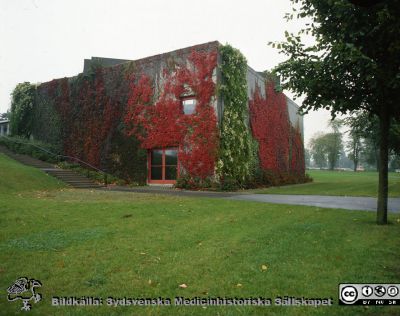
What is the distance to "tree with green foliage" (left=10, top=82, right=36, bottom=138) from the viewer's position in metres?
30.6

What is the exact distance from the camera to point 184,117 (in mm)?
20219

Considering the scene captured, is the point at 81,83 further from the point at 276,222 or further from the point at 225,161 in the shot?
the point at 276,222

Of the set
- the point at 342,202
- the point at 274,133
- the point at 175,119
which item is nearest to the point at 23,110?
the point at 175,119

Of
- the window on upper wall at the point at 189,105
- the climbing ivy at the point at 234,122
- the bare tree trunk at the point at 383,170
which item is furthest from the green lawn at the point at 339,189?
the bare tree trunk at the point at 383,170

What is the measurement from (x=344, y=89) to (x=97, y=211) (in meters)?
7.57

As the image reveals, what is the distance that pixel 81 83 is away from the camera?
26547 millimetres

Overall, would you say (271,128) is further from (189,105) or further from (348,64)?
(348,64)

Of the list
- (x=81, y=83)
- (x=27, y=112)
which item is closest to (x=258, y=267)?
(x=81, y=83)

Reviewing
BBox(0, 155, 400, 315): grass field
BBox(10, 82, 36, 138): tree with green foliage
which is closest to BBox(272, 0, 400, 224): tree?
BBox(0, 155, 400, 315): grass field

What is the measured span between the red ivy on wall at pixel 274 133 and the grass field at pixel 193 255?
1571cm

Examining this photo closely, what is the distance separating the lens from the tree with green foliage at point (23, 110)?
100ft

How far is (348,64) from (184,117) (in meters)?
13.8

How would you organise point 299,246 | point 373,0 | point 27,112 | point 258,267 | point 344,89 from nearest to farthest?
point 373,0 → point 258,267 → point 299,246 → point 344,89 → point 27,112

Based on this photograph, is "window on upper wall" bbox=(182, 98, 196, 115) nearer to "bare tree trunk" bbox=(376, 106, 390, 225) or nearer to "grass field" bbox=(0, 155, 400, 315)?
"grass field" bbox=(0, 155, 400, 315)
